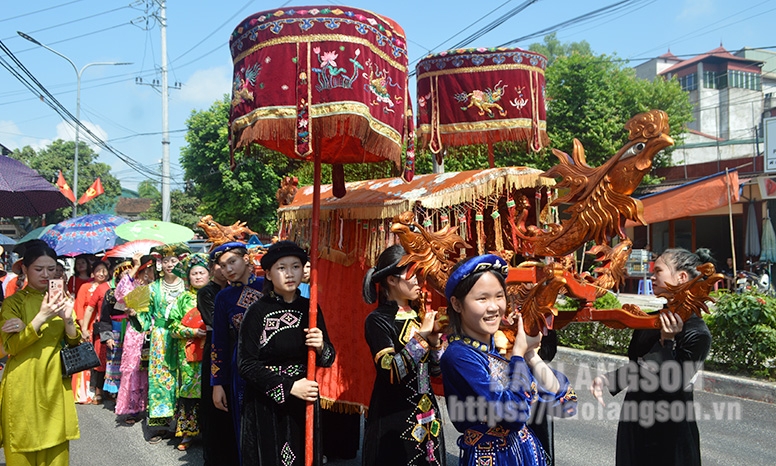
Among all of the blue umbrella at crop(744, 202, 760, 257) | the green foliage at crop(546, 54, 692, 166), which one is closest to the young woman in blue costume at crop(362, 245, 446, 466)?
the blue umbrella at crop(744, 202, 760, 257)

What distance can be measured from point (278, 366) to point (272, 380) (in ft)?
0.41

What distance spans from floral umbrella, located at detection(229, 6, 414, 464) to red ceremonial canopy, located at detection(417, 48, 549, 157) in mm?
1896

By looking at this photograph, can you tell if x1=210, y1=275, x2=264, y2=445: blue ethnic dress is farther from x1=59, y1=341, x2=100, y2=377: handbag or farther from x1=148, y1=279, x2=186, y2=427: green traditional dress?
x1=148, y1=279, x2=186, y2=427: green traditional dress

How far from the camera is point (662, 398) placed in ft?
10.0

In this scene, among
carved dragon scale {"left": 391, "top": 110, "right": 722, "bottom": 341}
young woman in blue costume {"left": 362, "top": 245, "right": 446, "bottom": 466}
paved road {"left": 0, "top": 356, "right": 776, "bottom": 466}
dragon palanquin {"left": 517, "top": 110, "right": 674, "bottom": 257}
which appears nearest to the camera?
carved dragon scale {"left": 391, "top": 110, "right": 722, "bottom": 341}

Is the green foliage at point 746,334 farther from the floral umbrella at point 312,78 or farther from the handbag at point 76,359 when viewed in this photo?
the handbag at point 76,359

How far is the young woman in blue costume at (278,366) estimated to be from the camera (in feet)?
10.7

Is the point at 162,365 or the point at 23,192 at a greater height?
the point at 23,192

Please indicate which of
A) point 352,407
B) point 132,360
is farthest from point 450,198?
point 132,360

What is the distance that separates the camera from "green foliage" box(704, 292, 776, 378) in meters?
6.58

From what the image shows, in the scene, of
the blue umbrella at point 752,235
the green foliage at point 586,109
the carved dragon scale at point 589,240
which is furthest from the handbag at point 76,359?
the green foliage at point 586,109

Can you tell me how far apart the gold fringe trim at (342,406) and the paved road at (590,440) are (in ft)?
1.50

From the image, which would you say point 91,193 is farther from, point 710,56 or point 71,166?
point 710,56

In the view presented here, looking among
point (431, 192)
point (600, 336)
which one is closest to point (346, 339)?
point (431, 192)
